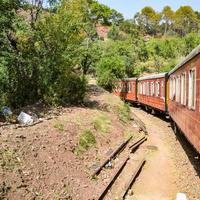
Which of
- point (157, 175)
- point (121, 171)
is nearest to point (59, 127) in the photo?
point (121, 171)

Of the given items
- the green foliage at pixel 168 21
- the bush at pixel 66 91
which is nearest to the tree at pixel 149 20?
the green foliage at pixel 168 21

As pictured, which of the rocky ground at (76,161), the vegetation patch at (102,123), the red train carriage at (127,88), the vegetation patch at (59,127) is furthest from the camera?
the red train carriage at (127,88)

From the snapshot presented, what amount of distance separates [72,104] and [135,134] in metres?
3.76

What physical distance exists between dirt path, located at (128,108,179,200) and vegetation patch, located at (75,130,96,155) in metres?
2.03

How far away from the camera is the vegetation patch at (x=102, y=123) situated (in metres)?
16.8

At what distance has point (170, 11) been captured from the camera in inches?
6240

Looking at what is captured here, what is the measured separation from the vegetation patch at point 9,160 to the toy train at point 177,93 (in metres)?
4.22

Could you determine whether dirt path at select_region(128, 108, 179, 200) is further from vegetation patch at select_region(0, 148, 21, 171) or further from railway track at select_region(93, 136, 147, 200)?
vegetation patch at select_region(0, 148, 21, 171)

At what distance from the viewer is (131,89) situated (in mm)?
39188

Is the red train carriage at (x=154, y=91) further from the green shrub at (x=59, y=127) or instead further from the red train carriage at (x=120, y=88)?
the green shrub at (x=59, y=127)

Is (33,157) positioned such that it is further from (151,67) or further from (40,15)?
(151,67)

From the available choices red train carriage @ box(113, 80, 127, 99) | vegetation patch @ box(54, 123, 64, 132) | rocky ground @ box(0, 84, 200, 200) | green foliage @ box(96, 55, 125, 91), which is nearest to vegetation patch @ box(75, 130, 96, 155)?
rocky ground @ box(0, 84, 200, 200)

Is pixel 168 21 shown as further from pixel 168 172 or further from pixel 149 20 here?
pixel 168 172

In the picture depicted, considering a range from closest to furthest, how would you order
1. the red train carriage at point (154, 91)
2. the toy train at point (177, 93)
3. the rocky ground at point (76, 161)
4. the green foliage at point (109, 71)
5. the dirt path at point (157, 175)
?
the rocky ground at point (76, 161), the toy train at point (177, 93), the dirt path at point (157, 175), the red train carriage at point (154, 91), the green foliage at point (109, 71)
